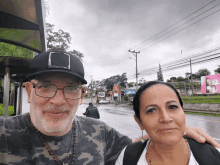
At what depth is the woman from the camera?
1.12 metres

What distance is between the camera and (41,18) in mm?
1803

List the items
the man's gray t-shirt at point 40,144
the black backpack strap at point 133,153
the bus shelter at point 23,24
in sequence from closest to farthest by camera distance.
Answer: the man's gray t-shirt at point 40,144, the black backpack strap at point 133,153, the bus shelter at point 23,24

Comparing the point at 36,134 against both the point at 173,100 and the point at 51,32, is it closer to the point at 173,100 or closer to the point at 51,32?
the point at 173,100

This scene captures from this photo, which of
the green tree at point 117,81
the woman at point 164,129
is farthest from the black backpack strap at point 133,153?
the green tree at point 117,81

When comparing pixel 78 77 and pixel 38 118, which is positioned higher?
pixel 78 77

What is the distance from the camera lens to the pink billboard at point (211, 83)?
1705cm

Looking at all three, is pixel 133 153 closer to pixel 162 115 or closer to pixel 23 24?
pixel 162 115

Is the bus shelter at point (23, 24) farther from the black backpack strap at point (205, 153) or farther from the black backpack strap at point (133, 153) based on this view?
the black backpack strap at point (205, 153)

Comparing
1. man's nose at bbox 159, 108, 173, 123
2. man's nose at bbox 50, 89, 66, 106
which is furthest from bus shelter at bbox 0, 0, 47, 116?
man's nose at bbox 159, 108, 173, 123

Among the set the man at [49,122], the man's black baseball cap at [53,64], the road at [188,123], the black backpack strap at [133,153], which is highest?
the man's black baseball cap at [53,64]

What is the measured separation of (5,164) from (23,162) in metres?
0.12

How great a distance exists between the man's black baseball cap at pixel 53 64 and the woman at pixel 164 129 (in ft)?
2.12

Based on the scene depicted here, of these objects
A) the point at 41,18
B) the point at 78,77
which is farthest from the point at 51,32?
the point at 78,77

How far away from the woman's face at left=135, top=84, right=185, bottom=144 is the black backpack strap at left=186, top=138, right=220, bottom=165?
18cm
